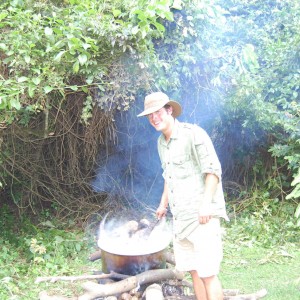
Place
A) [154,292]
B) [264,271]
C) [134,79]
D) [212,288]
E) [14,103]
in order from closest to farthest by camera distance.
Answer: [212,288] → [154,292] → [14,103] → [134,79] → [264,271]

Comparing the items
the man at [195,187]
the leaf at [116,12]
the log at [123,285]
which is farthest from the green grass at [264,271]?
the leaf at [116,12]

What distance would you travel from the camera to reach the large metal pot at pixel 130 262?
3871 millimetres

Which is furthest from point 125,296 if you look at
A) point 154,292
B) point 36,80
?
point 36,80

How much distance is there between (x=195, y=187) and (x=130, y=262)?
107cm

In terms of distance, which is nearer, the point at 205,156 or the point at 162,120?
the point at 205,156

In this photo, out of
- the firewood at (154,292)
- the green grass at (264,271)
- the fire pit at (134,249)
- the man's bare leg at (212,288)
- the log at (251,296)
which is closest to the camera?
the man's bare leg at (212,288)

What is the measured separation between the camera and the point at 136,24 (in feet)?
13.5

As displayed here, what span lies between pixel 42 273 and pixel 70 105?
196cm

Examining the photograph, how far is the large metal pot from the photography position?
387cm

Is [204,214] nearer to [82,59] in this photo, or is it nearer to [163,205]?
[163,205]

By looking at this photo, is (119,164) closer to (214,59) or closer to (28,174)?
(28,174)

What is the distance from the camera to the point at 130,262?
3.89m

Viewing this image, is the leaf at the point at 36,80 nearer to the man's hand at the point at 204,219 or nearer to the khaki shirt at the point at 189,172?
the khaki shirt at the point at 189,172

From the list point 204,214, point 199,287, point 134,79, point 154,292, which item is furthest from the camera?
point 134,79
